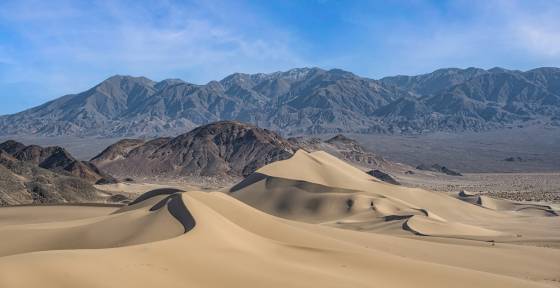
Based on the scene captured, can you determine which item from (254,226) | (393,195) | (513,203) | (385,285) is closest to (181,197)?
(254,226)

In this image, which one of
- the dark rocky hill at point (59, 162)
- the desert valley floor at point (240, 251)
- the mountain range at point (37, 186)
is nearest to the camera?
the desert valley floor at point (240, 251)

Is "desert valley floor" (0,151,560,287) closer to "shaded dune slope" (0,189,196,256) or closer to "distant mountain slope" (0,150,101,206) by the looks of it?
"shaded dune slope" (0,189,196,256)

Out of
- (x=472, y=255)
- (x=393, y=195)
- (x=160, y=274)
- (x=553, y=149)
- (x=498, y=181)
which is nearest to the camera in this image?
(x=160, y=274)

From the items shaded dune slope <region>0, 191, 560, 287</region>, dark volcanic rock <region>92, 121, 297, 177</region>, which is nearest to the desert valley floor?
shaded dune slope <region>0, 191, 560, 287</region>

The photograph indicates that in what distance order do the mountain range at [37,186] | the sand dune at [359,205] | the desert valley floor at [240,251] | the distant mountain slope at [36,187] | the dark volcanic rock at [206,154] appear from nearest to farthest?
the desert valley floor at [240,251]
the sand dune at [359,205]
the distant mountain slope at [36,187]
the mountain range at [37,186]
the dark volcanic rock at [206,154]

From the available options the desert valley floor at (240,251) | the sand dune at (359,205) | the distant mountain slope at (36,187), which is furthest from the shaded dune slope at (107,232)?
the distant mountain slope at (36,187)

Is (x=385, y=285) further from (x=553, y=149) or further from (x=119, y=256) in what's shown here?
(x=553, y=149)

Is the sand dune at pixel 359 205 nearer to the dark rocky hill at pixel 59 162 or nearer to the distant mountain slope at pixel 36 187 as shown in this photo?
the distant mountain slope at pixel 36 187

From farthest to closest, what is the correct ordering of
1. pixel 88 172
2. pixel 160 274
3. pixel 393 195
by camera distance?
pixel 88 172
pixel 393 195
pixel 160 274
